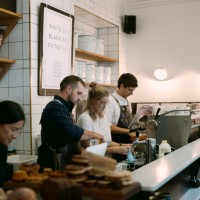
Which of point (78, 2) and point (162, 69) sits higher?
point (78, 2)

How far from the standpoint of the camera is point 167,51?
597 centimetres

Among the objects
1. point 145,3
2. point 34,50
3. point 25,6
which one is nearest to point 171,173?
point 34,50

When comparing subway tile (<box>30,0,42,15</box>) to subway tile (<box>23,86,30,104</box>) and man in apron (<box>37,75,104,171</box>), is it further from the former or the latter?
man in apron (<box>37,75,104,171</box>)

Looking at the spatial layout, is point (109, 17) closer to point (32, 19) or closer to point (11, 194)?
point (32, 19)

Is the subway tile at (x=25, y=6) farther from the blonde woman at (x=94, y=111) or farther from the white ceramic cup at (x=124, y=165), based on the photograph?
the white ceramic cup at (x=124, y=165)

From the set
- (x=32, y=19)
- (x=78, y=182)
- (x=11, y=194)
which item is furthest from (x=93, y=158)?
(x=32, y=19)

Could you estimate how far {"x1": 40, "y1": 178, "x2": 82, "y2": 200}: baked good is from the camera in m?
1.28

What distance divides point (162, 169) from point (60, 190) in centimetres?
111

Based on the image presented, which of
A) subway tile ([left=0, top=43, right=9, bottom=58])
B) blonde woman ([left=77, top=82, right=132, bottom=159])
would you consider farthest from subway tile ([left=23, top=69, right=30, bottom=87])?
blonde woman ([left=77, top=82, right=132, bottom=159])

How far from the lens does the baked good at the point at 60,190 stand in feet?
4.21

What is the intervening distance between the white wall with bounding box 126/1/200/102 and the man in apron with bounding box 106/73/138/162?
168cm

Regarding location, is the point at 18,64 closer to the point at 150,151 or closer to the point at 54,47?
the point at 54,47

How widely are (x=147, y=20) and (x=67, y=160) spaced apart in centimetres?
420

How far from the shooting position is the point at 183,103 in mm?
5859
